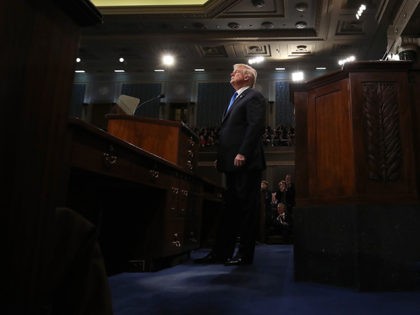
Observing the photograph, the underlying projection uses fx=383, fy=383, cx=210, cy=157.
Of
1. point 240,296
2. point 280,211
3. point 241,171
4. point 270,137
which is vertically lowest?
point 240,296

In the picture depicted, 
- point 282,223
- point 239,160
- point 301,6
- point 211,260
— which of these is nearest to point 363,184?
point 239,160

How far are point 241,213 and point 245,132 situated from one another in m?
0.58

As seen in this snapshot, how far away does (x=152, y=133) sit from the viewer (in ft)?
9.58

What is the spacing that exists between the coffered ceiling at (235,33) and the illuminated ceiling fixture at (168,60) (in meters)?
0.18

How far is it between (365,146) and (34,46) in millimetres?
1755

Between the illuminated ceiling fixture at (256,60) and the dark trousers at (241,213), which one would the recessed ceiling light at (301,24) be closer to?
the illuminated ceiling fixture at (256,60)

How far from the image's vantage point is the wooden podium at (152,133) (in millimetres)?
2838

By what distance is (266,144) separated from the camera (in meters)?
9.51

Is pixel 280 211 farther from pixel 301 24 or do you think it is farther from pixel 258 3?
pixel 301 24

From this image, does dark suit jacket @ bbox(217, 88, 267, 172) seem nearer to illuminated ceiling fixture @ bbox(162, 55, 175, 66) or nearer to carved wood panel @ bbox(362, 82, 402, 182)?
carved wood panel @ bbox(362, 82, 402, 182)

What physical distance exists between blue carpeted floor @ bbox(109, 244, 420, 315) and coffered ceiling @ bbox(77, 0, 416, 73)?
699 cm

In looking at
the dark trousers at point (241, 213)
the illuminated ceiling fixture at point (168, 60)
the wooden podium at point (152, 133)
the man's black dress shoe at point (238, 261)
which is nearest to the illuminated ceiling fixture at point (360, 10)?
the illuminated ceiling fixture at point (168, 60)

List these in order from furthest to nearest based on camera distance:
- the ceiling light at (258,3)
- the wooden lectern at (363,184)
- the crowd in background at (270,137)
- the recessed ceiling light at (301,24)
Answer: the crowd in background at (270,137) → the recessed ceiling light at (301,24) → the ceiling light at (258,3) → the wooden lectern at (363,184)

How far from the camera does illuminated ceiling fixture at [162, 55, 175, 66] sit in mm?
10680
